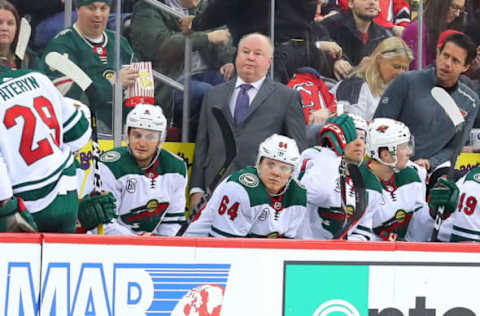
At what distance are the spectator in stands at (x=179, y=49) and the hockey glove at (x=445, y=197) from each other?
1586 millimetres

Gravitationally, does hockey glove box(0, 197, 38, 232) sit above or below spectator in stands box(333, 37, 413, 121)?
below

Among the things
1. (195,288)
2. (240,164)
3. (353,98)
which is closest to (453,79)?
(353,98)

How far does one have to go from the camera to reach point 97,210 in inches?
186

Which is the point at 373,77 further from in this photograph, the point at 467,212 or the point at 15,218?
the point at 15,218

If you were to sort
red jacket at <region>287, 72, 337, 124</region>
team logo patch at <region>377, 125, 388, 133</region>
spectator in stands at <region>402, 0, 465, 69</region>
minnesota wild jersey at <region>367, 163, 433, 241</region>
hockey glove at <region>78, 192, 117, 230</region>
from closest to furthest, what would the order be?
1. hockey glove at <region>78, 192, 117, 230</region>
2. minnesota wild jersey at <region>367, 163, 433, 241</region>
3. team logo patch at <region>377, 125, 388, 133</region>
4. red jacket at <region>287, 72, 337, 124</region>
5. spectator in stands at <region>402, 0, 465, 69</region>

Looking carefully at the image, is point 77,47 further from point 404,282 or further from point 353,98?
point 404,282

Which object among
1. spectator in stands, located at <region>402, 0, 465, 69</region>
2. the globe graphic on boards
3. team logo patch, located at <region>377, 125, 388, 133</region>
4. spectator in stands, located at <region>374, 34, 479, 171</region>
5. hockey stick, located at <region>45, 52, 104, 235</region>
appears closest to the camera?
the globe graphic on boards

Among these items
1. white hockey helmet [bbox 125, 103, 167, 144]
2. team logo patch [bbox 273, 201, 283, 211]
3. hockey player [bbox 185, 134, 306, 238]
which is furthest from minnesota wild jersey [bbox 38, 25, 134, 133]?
team logo patch [bbox 273, 201, 283, 211]

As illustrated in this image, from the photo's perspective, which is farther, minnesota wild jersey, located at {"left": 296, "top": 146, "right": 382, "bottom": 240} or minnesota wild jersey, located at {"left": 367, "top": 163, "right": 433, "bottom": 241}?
minnesota wild jersey, located at {"left": 367, "top": 163, "right": 433, "bottom": 241}

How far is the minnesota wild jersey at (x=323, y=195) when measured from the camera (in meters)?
5.75

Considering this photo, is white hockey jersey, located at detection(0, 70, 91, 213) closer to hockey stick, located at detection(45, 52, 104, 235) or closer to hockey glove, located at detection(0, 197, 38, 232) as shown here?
hockey glove, located at detection(0, 197, 38, 232)

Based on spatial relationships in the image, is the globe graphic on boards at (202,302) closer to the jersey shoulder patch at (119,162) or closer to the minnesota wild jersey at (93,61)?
the jersey shoulder patch at (119,162)

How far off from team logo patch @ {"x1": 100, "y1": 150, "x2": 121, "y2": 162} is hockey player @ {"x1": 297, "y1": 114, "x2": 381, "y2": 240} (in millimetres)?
1125

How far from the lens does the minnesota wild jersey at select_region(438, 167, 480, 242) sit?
6152mm
